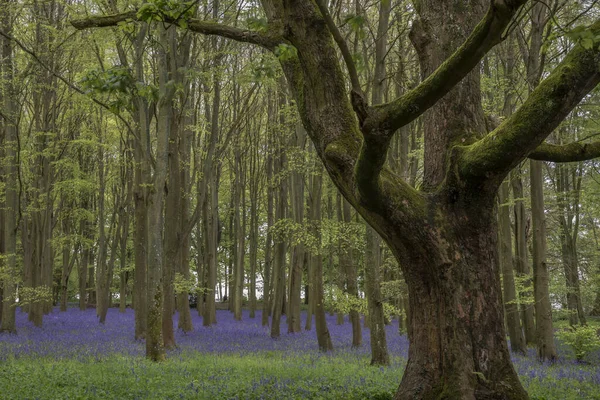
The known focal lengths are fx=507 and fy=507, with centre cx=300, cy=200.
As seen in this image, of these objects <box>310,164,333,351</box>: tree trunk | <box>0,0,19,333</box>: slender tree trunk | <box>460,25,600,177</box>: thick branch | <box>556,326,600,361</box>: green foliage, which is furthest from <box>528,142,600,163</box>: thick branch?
<box>0,0,19,333</box>: slender tree trunk

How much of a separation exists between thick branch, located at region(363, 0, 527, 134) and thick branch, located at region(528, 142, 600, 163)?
207cm

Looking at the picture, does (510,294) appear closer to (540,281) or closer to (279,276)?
(540,281)

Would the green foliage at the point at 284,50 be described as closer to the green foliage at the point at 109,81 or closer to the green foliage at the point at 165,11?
the green foliage at the point at 165,11

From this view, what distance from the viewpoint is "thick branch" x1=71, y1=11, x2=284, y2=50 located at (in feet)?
17.1

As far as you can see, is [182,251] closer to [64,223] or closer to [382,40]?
[382,40]

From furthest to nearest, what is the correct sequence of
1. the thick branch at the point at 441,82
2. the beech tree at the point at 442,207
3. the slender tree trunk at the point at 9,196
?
the slender tree trunk at the point at 9,196 → the beech tree at the point at 442,207 → the thick branch at the point at 441,82

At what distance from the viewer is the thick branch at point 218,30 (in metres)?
5.20

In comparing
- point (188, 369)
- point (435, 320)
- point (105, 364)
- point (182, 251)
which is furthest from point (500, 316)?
point (182, 251)

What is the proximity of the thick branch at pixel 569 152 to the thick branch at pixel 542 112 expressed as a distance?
1057mm

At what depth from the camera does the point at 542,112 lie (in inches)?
169

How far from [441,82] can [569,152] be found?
7.96ft

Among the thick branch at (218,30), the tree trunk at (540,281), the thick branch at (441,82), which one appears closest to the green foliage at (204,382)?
the tree trunk at (540,281)

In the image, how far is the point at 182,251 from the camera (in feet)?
67.3

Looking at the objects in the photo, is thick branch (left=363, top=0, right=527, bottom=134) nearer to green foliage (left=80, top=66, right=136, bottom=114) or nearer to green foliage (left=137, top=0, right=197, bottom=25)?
green foliage (left=137, top=0, right=197, bottom=25)
